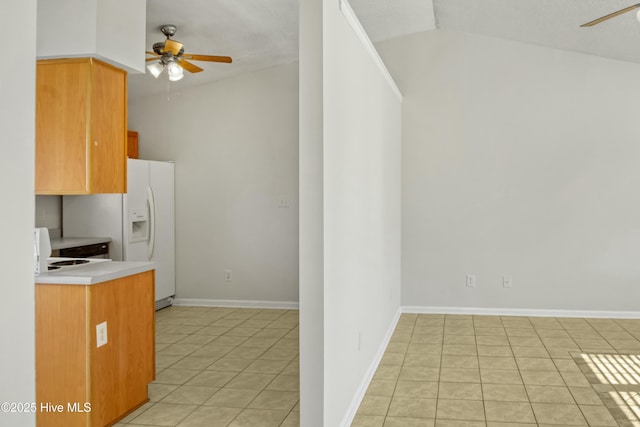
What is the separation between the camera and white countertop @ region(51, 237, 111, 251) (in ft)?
16.9

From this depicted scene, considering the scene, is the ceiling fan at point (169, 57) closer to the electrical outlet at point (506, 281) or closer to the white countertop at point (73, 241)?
the white countertop at point (73, 241)

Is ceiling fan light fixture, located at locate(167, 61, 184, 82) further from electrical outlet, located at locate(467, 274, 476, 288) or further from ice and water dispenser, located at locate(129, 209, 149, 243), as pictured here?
electrical outlet, located at locate(467, 274, 476, 288)

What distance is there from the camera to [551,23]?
540 cm

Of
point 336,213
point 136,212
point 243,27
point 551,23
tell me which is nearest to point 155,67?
point 243,27

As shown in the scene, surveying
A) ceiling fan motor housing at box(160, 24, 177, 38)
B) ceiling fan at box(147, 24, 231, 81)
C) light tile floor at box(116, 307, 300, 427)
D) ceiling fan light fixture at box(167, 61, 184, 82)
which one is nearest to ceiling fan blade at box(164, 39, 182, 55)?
ceiling fan at box(147, 24, 231, 81)

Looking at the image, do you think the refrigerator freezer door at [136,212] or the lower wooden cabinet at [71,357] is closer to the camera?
the lower wooden cabinet at [71,357]

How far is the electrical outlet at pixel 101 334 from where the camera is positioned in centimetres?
318

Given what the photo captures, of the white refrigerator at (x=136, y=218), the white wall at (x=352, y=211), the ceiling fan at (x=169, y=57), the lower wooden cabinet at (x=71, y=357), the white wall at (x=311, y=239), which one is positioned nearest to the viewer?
the white wall at (x=311, y=239)

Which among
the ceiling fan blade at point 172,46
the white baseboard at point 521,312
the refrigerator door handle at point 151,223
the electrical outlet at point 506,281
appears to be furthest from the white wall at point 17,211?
the electrical outlet at point 506,281

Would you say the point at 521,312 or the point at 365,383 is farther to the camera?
the point at 521,312

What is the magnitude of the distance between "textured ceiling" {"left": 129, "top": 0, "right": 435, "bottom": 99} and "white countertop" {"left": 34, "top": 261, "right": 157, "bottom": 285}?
6.47 feet

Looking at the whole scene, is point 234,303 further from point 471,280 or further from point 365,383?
point 365,383

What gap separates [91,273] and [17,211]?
226 centimetres

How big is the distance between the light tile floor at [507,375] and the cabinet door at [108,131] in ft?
6.76
